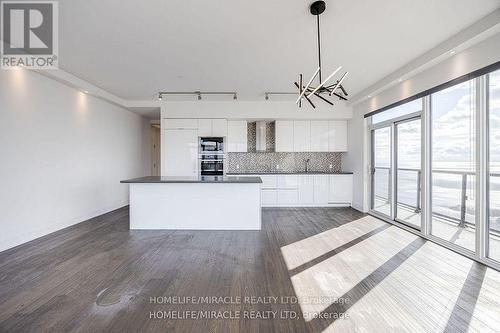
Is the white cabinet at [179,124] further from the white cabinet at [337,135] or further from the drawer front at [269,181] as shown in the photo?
the white cabinet at [337,135]

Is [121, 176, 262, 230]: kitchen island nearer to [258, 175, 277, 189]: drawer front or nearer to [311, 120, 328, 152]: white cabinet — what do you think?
[258, 175, 277, 189]: drawer front

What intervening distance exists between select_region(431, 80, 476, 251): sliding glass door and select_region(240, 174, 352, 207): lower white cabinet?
2482 millimetres

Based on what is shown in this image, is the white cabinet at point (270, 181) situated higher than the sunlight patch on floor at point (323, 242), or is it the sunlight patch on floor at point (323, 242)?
the white cabinet at point (270, 181)

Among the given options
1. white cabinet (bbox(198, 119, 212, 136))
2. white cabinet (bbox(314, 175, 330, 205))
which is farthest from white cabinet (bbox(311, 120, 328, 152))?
white cabinet (bbox(198, 119, 212, 136))

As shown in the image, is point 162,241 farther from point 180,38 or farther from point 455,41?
point 455,41

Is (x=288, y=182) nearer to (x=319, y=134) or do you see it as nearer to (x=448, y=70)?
(x=319, y=134)

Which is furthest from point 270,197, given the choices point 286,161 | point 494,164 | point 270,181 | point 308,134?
point 494,164

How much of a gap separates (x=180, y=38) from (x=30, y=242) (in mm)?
3664

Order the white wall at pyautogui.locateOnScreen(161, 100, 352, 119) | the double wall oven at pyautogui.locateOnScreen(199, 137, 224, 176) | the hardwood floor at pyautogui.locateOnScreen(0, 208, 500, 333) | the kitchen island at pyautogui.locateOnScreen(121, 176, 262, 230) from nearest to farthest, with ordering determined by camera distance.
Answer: the hardwood floor at pyautogui.locateOnScreen(0, 208, 500, 333)
the kitchen island at pyautogui.locateOnScreen(121, 176, 262, 230)
the white wall at pyautogui.locateOnScreen(161, 100, 352, 119)
the double wall oven at pyautogui.locateOnScreen(199, 137, 224, 176)

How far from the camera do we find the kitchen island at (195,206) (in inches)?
166

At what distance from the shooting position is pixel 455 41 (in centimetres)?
285

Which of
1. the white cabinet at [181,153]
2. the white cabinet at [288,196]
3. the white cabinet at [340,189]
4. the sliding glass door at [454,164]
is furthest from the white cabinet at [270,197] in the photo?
the sliding glass door at [454,164]

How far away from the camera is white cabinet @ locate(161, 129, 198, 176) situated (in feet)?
19.7

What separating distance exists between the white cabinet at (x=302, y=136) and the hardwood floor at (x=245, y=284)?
2965 millimetres
